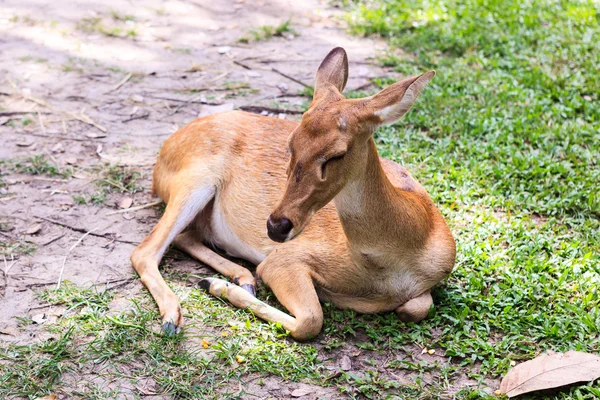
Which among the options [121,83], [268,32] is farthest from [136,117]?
[268,32]

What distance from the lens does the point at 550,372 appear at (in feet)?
12.9

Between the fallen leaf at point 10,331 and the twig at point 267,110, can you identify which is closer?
the fallen leaf at point 10,331

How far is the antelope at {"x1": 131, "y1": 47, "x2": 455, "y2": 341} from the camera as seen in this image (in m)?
3.78

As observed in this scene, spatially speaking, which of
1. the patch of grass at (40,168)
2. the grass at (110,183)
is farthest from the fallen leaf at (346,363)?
the patch of grass at (40,168)

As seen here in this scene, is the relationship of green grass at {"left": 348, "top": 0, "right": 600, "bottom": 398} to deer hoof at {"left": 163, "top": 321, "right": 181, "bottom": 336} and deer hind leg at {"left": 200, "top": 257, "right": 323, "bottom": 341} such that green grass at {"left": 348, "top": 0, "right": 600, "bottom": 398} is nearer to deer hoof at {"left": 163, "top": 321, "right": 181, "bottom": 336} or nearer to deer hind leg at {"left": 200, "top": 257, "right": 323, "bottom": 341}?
deer hind leg at {"left": 200, "top": 257, "right": 323, "bottom": 341}

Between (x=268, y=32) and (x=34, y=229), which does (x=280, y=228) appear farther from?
(x=268, y=32)

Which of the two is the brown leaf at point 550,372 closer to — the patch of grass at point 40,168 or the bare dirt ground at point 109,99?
the bare dirt ground at point 109,99

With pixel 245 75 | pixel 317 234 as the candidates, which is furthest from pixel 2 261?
pixel 245 75

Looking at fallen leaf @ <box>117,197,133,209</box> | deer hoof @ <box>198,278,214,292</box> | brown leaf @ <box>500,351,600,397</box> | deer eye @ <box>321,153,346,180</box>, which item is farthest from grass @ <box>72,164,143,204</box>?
brown leaf @ <box>500,351,600,397</box>

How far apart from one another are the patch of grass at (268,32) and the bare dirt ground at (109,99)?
0.08 meters

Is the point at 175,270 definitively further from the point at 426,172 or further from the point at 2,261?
the point at 426,172

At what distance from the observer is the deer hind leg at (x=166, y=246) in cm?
439

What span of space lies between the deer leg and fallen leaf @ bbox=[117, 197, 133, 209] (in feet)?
7.71

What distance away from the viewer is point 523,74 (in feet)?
25.1
